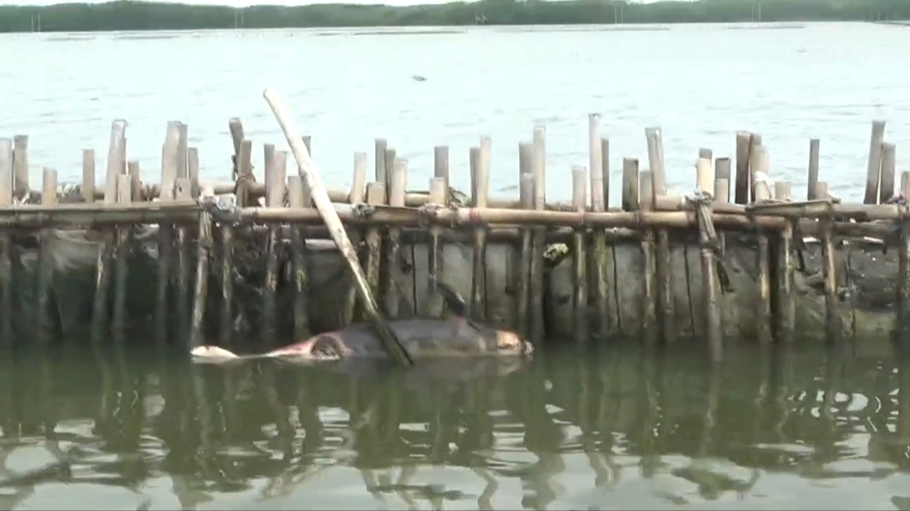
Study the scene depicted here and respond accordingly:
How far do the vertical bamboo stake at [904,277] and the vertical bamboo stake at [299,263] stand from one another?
6188mm

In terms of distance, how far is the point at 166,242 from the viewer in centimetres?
1414

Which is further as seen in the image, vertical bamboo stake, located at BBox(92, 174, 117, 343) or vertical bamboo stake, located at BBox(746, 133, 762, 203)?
vertical bamboo stake, located at BBox(746, 133, 762, 203)

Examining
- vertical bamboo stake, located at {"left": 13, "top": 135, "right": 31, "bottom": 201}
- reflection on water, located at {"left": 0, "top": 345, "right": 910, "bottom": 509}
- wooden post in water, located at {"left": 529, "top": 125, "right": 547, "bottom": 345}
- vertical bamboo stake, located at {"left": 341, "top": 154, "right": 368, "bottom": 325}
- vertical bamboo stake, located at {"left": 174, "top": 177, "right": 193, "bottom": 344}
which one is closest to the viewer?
reflection on water, located at {"left": 0, "top": 345, "right": 910, "bottom": 509}

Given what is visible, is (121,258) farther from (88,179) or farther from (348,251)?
(348,251)

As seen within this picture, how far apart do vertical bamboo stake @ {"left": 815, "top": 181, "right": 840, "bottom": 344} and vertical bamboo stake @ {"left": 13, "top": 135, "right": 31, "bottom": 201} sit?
→ 28.4ft

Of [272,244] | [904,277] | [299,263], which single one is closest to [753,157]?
[904,277]

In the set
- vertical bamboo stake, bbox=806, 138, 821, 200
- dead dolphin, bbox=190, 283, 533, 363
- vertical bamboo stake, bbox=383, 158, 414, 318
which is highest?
vertical bamboo stake, bbox=806, 138, 821, 200

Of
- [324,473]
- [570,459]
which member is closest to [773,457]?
[570,459]

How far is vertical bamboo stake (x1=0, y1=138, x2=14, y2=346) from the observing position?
14.3m

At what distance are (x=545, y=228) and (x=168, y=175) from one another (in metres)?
4.12

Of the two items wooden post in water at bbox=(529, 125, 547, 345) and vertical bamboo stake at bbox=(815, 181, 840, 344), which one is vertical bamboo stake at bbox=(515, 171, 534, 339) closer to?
wooden post in water at bbox=(529, 125, 547, 345)

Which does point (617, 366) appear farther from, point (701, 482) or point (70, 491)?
point (70, 491)

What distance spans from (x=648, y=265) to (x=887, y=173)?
9.64ft

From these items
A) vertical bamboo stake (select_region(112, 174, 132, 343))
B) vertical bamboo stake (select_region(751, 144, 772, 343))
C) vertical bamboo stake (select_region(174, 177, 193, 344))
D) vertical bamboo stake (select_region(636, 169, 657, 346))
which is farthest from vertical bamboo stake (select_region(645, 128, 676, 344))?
vertical bamboo stake (select_region(112, 174, 132, 343))
